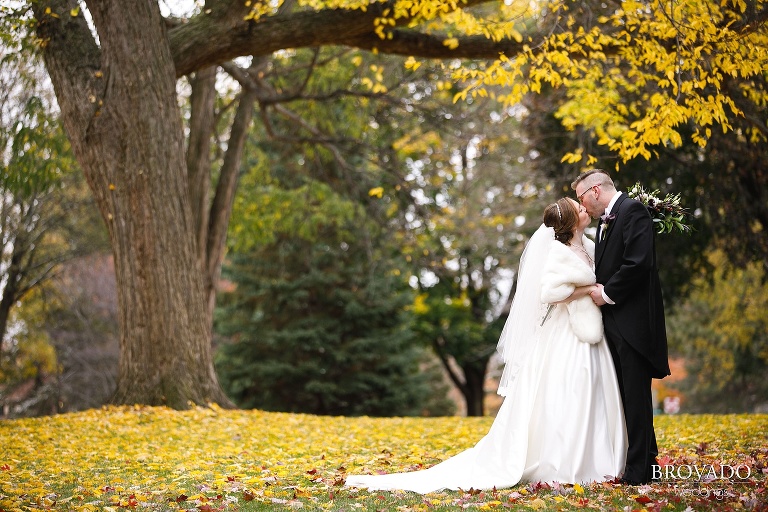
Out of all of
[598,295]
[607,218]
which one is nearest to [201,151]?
[607,218]

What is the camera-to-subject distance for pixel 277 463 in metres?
6.68

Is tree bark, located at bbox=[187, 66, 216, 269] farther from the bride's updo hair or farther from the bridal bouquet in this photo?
the bridal bouquet

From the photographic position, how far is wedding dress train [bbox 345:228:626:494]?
5.33 meters

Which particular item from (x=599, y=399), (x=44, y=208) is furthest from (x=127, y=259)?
(x=44, y=208)

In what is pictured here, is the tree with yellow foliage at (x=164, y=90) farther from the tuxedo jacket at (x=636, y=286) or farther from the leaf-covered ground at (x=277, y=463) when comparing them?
the tuxedo jacket at (x=636, y=286)

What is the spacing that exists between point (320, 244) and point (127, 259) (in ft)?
36.5

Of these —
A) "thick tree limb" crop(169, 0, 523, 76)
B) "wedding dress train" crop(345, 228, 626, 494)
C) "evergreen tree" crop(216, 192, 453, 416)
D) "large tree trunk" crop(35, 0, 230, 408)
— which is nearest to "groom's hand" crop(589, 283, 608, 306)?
"wedding dress train" crop(345, 228, 626, 494)

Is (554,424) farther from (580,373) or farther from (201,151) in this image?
(201,151)

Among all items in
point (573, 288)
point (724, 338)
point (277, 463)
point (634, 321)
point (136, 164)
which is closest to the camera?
point (634, 321)

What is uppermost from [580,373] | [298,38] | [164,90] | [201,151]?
[298,38]

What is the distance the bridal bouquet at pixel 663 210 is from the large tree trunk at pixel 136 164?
6.37 meters

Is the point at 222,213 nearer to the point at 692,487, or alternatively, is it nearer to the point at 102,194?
the point at 102,194

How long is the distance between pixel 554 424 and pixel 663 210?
1.91 m

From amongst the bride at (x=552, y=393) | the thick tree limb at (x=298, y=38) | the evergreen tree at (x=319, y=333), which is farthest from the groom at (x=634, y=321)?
the evergreen tree at (x=319, y=333)
